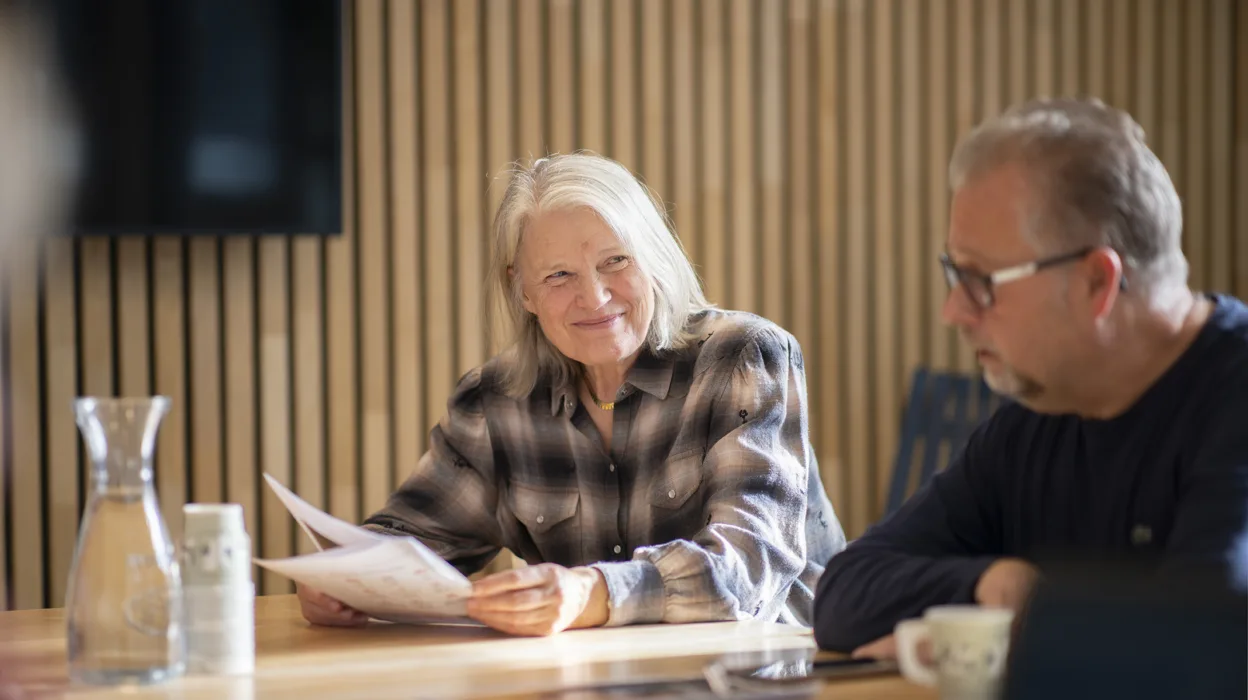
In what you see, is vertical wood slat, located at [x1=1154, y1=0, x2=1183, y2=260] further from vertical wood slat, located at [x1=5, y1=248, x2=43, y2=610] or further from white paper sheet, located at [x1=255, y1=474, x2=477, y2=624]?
white paper sheet, located at [x1=255, y1=474, x2=477, y2=624]

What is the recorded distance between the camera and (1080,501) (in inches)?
72.7

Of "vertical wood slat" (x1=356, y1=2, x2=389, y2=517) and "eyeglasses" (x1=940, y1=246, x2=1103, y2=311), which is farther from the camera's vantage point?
"vertical wood slat" (x1=356, y1=2, x2=389, y2=517)

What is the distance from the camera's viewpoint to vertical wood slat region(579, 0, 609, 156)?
4719 millimetres

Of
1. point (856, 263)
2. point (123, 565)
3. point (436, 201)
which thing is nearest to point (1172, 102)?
point (856, 263)

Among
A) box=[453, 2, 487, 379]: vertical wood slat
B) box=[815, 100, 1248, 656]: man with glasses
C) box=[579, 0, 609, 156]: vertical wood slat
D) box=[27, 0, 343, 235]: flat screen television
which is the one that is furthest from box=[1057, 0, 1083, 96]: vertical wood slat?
box=[815, 100, 1248, 656]: man with glasses

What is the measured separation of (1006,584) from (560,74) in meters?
3.30

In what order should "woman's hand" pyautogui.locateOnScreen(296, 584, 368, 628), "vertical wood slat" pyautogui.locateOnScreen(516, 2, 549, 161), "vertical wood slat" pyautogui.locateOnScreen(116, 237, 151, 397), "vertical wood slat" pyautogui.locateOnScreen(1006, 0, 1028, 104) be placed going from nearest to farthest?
"woman's hand" pyautogui.locateOnScreen(296, 584, 368, 628) → "vertical wood slat" pyautogui.locateOnScreen(116, 237, 151, 397) → "vertical wood slat" pyautogui.locateOnScreen(516, 2, 549, 161) → "vertical wood slat" pyautogui.locateOnScreen(1006, 0, 1028, 104)

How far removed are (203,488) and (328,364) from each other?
1.72 feet

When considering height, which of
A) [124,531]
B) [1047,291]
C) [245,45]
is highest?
[245,45]

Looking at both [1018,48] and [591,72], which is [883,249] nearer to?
[1018,48]

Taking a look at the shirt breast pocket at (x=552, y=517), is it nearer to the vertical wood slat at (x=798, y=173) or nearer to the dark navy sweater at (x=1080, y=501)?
the dark navy sweater at (x=1080, y=501)

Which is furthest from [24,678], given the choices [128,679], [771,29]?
[771,29]

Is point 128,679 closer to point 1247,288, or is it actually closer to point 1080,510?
point 1080,510

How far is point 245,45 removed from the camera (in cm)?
434
